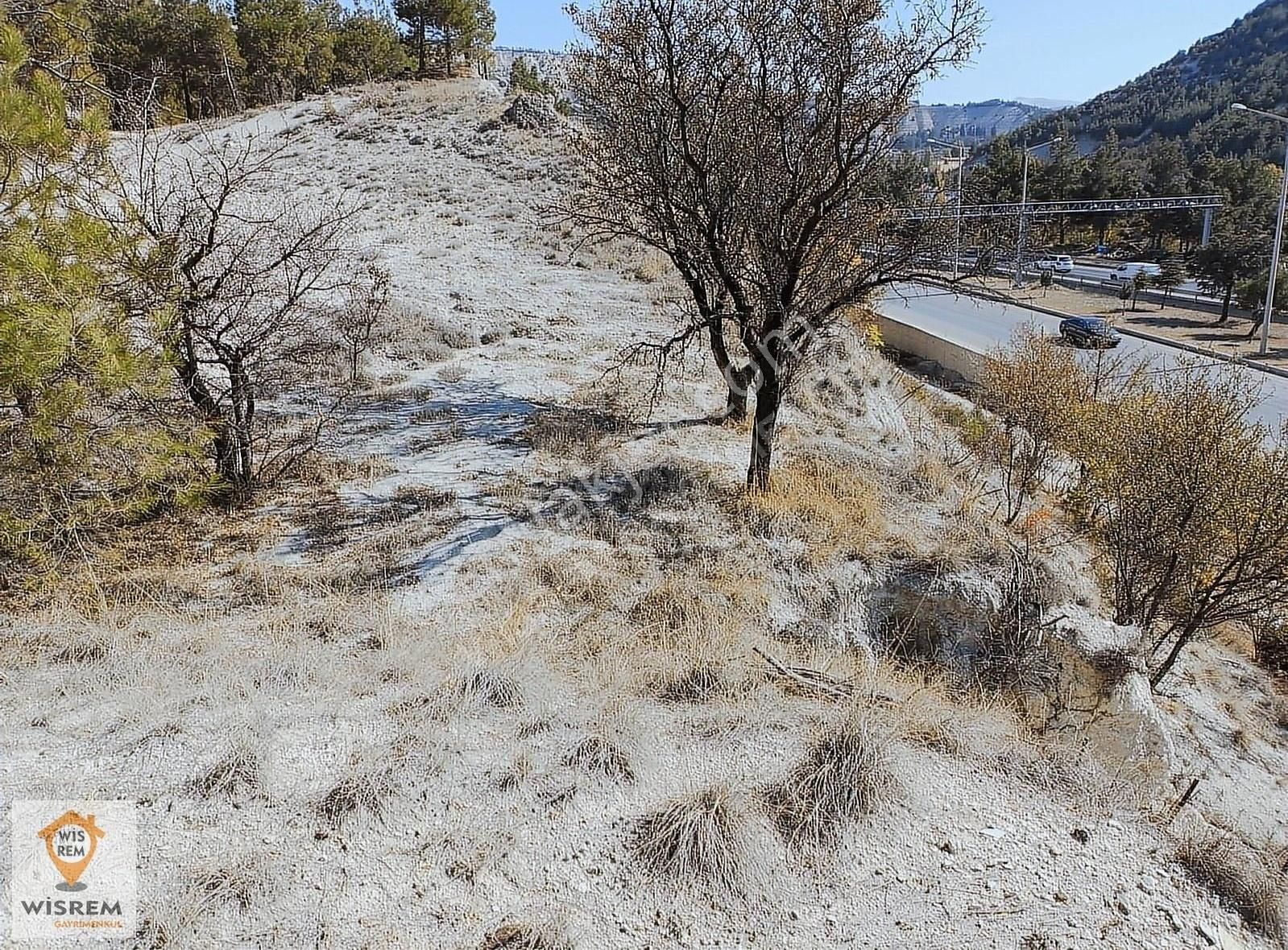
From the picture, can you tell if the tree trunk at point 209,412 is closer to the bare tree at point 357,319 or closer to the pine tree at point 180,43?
the bare tree at point 357,319

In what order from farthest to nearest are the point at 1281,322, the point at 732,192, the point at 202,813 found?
the point at 1281,322, the point at 732,192, the point at 202,813

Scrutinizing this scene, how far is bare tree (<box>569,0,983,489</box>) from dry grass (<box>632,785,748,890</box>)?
5474mm

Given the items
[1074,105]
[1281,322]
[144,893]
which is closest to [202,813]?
[144,893]

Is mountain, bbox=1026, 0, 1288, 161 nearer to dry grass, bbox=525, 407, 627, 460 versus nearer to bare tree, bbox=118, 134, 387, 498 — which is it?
dry grass, bbox=525, 407, 627, 460

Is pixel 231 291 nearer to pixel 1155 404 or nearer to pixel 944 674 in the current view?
pixel 944 674

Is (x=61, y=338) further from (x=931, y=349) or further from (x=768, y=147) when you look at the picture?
Answer: (x=931, y=349)

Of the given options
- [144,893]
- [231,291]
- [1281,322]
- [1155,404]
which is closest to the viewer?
[144,893]

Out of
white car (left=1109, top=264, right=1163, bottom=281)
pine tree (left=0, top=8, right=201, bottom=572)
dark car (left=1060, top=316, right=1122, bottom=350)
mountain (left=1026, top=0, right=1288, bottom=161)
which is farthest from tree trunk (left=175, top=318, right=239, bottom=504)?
mountain (left=1026, top=0, right=1288, bottom=161)

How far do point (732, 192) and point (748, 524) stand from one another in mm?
4051

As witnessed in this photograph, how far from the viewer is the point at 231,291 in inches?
279

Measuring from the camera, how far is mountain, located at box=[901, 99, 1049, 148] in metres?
10.5

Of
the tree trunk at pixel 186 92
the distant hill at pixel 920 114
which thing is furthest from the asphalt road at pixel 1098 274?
the tree trunk at pixel 186 92

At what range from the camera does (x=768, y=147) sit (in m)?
9.16

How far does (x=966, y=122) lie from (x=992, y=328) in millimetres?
94003
